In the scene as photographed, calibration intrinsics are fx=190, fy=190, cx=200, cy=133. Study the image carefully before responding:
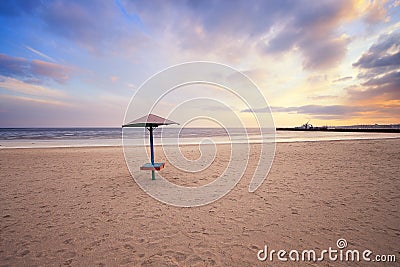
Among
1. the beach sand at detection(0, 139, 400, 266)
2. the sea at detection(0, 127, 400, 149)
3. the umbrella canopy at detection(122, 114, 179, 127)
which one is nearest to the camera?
the beach sand at detection(0, 139, 400, 266)

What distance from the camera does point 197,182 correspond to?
6980 millimetres

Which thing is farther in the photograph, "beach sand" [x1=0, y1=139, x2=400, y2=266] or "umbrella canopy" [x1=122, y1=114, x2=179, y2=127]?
"umbrella canopy" [x1=122, y1=114, x2=179, y2=127]

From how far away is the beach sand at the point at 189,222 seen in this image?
9.77ft

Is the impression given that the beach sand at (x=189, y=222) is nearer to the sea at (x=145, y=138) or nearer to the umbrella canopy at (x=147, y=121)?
the umbrella canopy at (x=147, y=121)

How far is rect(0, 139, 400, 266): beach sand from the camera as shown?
9.77 ft

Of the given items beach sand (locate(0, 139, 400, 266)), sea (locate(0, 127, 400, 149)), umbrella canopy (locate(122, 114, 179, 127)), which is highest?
umbrella canopy (locate(122, 114, 179, 127))

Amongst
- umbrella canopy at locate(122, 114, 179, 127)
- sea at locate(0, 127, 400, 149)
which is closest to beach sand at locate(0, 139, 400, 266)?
umbrella canopy at locate(122, 114, 179, 127)

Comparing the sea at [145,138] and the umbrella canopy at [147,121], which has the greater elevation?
the umbrella canopy at [147,121]

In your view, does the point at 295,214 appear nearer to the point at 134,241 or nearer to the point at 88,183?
the point at 134,241

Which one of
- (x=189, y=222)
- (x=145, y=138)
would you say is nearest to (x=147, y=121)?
(x=189, y=222)

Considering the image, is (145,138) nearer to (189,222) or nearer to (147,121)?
(147,121)

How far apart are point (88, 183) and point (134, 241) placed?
4.53m

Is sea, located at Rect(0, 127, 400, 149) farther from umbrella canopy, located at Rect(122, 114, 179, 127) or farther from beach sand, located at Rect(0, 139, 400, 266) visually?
beach sand, located at Rect(0, 139, 400, 266)

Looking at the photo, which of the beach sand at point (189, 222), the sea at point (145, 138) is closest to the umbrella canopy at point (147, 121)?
the beach sand at point (189, 222)
